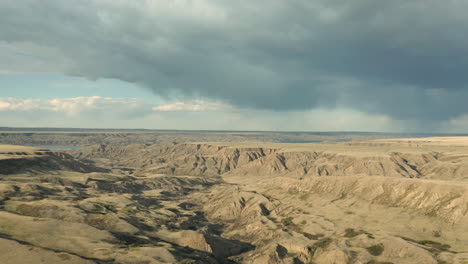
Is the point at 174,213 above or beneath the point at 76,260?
beneath

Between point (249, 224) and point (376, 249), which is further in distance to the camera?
point (249, 224)

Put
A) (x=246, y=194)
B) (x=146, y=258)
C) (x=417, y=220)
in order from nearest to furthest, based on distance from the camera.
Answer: (x=146, y=258), (x=417, y=220), (x=246, y=194)

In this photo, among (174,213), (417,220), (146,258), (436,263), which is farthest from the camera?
(174,213)

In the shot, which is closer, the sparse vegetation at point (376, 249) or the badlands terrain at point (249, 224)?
the badlands terrain at point (249, 224)

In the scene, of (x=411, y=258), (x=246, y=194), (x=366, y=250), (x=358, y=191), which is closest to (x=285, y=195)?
(x=246, y=194)

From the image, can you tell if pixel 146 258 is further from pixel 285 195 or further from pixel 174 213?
pixel 285 195

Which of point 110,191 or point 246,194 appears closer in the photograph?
point 246,194

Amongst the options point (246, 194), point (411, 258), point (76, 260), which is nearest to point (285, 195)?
point (246, 194)

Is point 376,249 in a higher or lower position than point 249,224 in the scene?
higher

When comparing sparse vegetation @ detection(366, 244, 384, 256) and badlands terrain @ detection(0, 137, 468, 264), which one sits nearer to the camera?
badlands terrain @ detection(0, 137, 468, 264)
